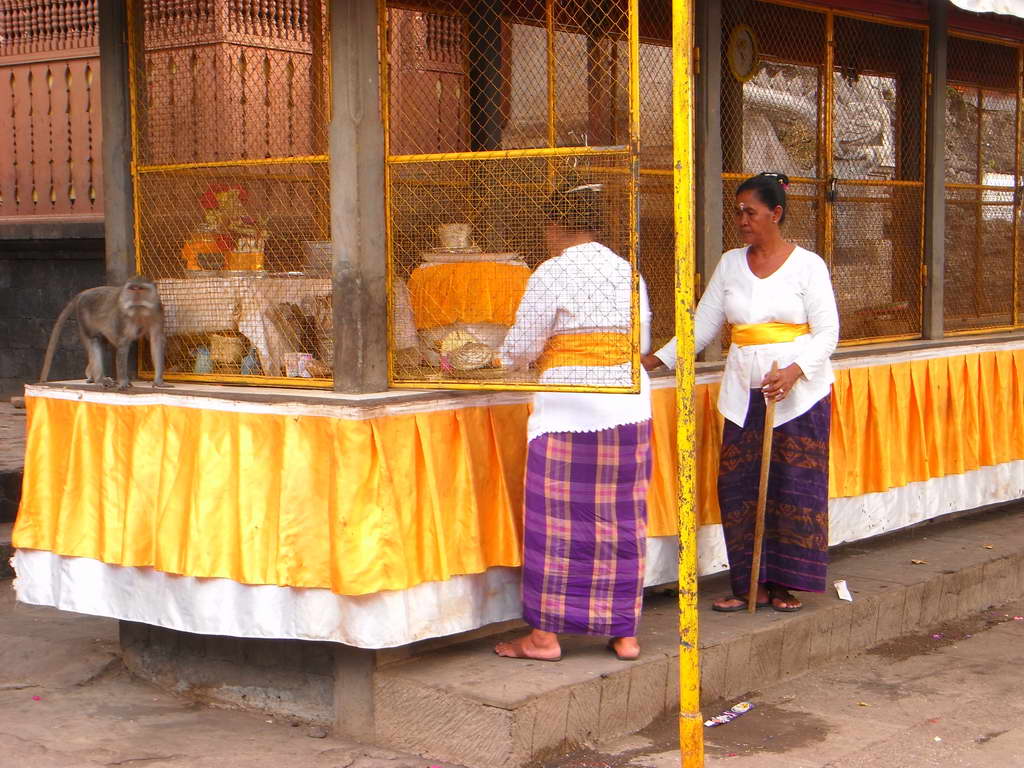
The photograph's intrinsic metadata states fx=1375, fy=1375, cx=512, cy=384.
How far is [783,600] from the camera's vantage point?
223 inches

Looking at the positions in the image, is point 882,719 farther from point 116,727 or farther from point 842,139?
point 842,139

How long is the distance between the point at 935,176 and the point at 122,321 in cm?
449

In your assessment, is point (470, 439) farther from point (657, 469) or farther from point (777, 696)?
point (777, 696)

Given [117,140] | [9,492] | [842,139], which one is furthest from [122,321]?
[842,139]

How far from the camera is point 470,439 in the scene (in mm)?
4816

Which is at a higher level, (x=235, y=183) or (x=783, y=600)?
(x=235, y=183)

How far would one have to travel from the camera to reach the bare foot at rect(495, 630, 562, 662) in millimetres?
4770

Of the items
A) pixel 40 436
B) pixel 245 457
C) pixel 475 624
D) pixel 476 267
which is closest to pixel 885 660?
pixel 475 624

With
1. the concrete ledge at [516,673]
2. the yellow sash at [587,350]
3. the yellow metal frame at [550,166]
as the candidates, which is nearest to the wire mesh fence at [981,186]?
the concrete ledge at [516,673]

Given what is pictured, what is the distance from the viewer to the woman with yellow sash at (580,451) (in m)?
4.58

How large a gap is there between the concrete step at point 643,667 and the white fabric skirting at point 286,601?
0.17 m

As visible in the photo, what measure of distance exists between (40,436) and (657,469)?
243 cm

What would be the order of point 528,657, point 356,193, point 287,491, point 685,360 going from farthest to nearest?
point 528,657 → point 356,193 → point 287,491 → point 685,360

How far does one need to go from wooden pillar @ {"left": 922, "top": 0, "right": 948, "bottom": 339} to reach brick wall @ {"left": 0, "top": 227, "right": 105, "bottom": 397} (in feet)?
20.3
